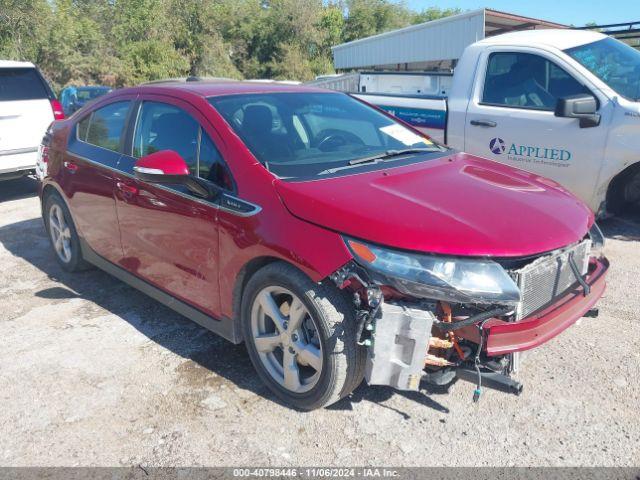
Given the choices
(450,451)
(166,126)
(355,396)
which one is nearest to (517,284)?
(450,451)

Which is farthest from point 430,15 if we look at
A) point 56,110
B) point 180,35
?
point 56,110

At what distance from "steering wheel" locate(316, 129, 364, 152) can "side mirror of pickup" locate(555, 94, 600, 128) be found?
82.3 inches

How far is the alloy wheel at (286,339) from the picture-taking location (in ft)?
Result: 9.26

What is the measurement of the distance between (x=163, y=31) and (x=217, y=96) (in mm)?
34906

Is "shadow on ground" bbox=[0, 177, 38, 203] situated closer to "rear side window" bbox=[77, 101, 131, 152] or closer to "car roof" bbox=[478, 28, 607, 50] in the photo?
"rear side window" bbox=[77, 101, 131, 152]

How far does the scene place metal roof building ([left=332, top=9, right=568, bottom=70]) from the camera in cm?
973

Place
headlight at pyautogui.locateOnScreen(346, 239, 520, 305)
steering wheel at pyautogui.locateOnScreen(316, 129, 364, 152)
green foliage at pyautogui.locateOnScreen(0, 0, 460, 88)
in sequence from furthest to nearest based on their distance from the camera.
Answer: green foliage at pyautogui.locateOnScreen(0, 0, 460, 88) → steering wheel at pyautogui.locateOnScreen(316, 129, 364, 152) → headlight at pyautogui.locateOnScreen(346, 239, 520, 305)

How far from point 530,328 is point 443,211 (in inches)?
26.4

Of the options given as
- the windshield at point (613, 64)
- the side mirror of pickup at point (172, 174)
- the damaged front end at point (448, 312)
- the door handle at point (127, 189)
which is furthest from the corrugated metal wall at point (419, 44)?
the damaged front end at point (448, 312)

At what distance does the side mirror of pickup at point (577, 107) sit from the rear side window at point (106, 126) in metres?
3.48

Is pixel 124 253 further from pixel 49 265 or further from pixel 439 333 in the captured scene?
pixel 439 333

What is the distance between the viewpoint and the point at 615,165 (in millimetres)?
4902

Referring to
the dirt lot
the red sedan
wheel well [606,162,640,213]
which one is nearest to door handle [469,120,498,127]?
wheel well [606,162,640,213]

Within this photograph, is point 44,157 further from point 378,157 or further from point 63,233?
point 378,157
